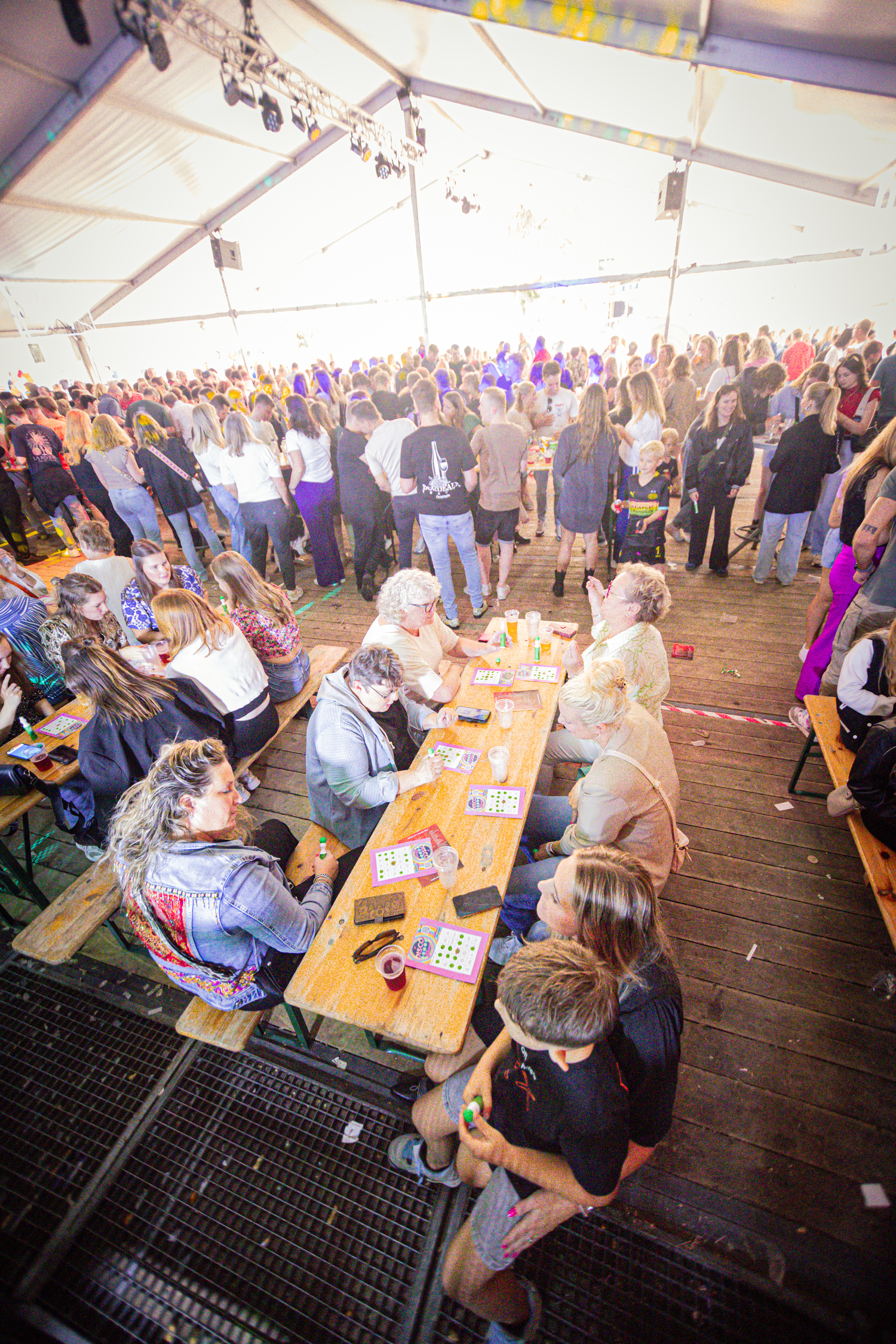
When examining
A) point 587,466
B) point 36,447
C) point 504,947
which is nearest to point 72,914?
point 504,947

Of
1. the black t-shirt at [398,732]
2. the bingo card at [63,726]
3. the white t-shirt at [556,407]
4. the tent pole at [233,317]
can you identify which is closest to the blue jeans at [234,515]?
the bingo card at [63,726]

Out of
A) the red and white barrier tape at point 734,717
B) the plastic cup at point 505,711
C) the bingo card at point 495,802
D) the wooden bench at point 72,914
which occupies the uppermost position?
the plastic cup at point 505,711

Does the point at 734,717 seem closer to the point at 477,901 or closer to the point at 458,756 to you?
the point at 458,756

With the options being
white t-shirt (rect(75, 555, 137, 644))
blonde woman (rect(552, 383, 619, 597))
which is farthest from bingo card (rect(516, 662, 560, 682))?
white t-shirt (rect(75, 555, 137, 644))

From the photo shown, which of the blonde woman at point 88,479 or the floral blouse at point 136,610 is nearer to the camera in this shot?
the floral blouse at point 136,610

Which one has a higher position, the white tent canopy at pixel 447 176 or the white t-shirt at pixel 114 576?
the white tent canopy at pixel 447 176

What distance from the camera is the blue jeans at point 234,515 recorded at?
16.2 feet

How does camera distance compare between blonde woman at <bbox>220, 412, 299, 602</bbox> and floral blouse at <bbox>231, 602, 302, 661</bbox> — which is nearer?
floral blouse at <bbox>231, 602, 302, 661</bbox>

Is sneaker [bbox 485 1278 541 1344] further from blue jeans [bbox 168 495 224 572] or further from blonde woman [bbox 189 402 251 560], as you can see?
blue jeans [bbox 168 495 224 572]

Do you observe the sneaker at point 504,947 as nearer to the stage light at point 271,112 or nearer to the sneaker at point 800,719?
the sneaker at point 800,719

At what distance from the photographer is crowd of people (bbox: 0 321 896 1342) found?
1.41m

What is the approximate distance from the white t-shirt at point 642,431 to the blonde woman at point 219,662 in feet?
11.7

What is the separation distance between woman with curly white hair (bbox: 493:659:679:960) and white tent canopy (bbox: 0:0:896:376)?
17.7ft

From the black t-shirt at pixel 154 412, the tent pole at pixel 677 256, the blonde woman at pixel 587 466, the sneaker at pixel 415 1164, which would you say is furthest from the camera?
the tent pole at pixel 677 256
